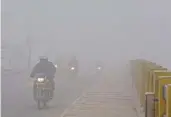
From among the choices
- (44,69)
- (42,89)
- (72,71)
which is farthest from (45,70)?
(72,71)

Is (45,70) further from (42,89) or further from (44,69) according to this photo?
(42,89)

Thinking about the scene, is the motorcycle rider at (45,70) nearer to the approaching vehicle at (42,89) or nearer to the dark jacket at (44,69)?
the dark jacket at (44,69)

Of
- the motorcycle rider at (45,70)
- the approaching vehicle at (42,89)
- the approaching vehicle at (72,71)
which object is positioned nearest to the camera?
the approaching vehicle at (42,89)

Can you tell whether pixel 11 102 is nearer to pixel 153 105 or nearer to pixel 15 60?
pixel 153 105

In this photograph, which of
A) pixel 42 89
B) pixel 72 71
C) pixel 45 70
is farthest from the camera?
pixel 72 71

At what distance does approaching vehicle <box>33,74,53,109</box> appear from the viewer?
10180mm

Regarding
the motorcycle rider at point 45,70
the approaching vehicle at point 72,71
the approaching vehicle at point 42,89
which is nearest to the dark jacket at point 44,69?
the motorcycle rider at point 45,70

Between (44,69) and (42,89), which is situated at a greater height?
(44,69)

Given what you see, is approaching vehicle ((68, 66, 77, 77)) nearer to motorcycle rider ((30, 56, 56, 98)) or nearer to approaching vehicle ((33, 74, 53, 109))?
motorcycle rider ((30, 56, 56, 98))

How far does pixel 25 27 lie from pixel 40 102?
27618mm

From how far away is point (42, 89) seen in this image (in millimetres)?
10164

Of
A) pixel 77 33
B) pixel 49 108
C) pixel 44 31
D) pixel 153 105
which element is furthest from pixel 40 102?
pixel 77 33

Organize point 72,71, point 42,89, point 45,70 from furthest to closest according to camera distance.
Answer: point 72,71, point 45,70, point 42,89

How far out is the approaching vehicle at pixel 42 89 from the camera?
10180 mm
